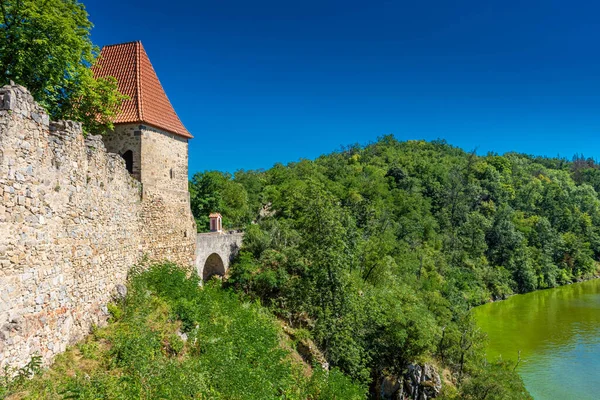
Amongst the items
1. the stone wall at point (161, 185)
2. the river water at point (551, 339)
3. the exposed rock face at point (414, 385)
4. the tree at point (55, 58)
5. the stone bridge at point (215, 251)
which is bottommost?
the river water at point (551, 339)

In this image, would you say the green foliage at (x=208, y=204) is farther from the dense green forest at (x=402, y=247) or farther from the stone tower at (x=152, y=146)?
the stone tower at (x=152, y=146)

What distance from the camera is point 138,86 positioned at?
12.8 m

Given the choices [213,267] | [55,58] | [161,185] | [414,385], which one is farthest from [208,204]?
[55,58]

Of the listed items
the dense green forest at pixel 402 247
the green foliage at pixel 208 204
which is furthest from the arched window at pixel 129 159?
the green foliage at pixel 208 204

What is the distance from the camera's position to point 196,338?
1021cm

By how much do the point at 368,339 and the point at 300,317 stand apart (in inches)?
138

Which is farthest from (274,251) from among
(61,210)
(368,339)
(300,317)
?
(61,210)

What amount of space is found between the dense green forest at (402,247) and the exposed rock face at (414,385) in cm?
55

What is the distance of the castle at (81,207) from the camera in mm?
6301

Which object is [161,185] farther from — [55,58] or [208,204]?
[208,204]

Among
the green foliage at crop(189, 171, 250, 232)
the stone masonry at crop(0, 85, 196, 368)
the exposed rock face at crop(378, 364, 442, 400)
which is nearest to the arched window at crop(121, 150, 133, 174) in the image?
the stone masonry at crop(0, 85, 196, 368)

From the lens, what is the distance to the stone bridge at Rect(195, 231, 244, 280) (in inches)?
711

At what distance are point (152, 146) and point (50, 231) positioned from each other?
18.8 ft

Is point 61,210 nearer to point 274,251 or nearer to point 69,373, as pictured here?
point 69,373
